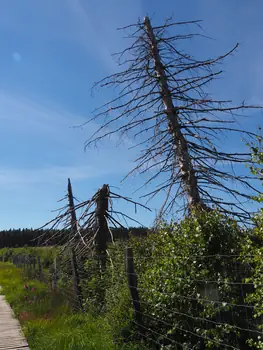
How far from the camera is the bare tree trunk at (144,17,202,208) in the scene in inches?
304

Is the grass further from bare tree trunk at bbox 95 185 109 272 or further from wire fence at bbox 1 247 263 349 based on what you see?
bare tree trunk at bbox 95 185 109 272

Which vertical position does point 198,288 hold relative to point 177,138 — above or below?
below

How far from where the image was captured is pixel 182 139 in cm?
802

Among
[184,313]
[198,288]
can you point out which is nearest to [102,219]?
[184,313]

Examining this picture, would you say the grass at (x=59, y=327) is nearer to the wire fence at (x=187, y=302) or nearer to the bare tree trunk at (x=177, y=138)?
the wire fence at (x=187, y=302)

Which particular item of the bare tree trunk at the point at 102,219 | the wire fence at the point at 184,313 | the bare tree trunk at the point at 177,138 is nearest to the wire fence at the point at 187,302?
the wire fence at the point at 184,313

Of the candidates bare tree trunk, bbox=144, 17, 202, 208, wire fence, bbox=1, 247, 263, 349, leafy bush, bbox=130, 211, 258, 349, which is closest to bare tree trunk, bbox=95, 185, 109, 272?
bare tree trunk, bbox=144, 17, 202, 208

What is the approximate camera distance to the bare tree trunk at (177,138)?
304 inches

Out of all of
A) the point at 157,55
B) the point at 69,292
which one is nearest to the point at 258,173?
the point at 157,55

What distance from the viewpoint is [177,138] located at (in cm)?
802

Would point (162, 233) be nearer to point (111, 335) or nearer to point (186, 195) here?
point (111, 335)

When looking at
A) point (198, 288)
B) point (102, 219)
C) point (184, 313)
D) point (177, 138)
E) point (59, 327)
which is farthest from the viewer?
point (102, 219)

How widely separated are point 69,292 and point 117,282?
3.59 meters

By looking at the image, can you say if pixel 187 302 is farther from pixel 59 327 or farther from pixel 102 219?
Result: pixel 102 219
